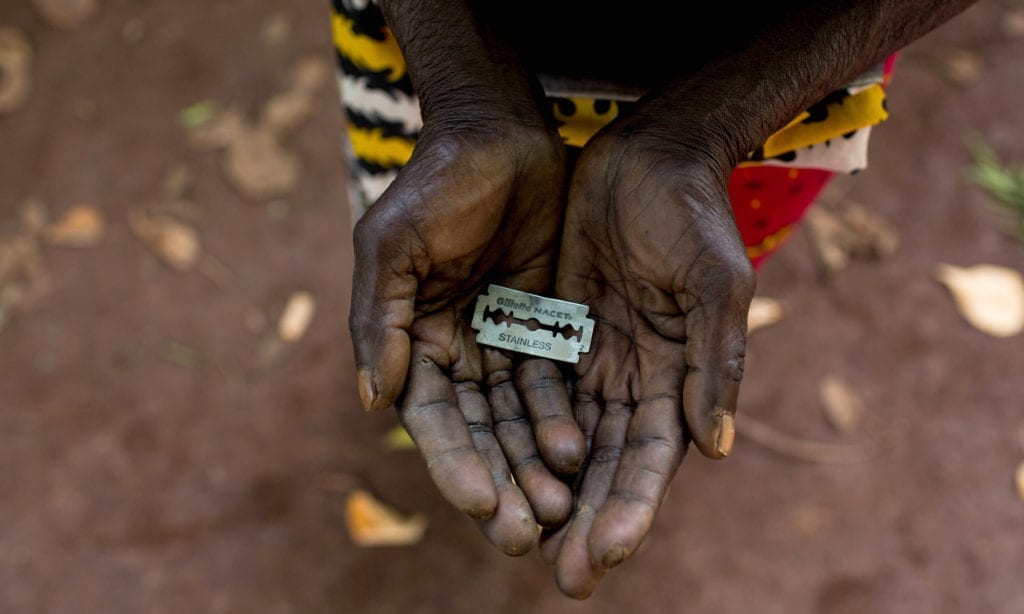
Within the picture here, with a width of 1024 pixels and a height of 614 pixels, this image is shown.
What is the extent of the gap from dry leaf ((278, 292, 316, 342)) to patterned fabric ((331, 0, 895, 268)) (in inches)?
41.2

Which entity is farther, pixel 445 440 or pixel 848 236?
pixel 848 236

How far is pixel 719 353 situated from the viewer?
1.27 meters

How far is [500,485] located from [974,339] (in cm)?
192

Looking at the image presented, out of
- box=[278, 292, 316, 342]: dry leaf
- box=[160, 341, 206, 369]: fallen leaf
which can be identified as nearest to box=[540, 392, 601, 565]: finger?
box=[278, 292, 316, 342]: dry leaf

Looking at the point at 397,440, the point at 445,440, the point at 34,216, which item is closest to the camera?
the point at 445,440

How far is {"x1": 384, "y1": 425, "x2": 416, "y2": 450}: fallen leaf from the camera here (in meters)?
2.45

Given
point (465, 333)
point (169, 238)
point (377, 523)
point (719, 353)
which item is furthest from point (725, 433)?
point (169, 238)

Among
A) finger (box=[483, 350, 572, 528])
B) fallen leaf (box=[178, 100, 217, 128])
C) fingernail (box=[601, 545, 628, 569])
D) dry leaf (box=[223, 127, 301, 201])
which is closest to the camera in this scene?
fingernail (box=[601, 545, 628, 569])

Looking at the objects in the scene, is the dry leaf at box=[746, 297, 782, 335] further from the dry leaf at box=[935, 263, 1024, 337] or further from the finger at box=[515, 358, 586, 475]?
the finger at box=[515, 358, 586, 475]

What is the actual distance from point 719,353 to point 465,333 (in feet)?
1.47

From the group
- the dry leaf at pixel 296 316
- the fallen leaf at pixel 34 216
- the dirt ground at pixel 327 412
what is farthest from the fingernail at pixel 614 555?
the fallen leaf at pixel 34 216

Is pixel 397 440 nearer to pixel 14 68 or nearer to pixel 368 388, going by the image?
pixel 368 388

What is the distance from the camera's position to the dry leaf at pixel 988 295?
8.51 ft

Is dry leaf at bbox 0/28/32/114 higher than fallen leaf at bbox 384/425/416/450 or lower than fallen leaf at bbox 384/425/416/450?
higher
